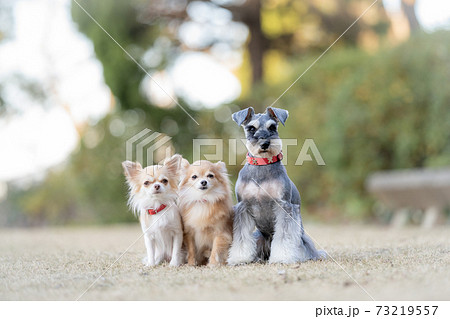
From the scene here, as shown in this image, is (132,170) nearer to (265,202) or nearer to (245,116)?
(245,116)

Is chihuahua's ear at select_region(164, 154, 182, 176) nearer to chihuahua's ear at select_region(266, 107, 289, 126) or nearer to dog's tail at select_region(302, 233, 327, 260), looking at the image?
chihuahua's ear at select_region(266, 107, 289, 126)

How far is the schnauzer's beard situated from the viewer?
12.5 ft

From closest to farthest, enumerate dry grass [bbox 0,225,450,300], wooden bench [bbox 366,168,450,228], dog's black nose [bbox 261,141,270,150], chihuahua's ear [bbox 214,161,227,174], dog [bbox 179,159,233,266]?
1. dry grass [bbox 0,225,450,300]
2. dog's black nose [bbox 261,141,270,150]
3. dog [bbox 179,159,233,266]
4. chihuahua's ear [bbox 214,161,227,174]
5. wooden bench [bbox 366,168,450,228]

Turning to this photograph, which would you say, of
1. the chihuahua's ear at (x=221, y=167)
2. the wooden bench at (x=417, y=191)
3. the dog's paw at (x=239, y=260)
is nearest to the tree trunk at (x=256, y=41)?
the wooden bench at (x=417, y=191)

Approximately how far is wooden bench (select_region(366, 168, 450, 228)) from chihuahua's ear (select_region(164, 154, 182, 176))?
5.42 m

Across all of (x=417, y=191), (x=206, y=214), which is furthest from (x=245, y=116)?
(x=417, y=191)

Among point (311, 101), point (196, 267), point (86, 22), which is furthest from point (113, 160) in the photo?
point (196, 267)

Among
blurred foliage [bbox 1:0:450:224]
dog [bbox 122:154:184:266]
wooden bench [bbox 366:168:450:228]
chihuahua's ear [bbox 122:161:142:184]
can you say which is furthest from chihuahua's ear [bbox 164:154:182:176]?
wooden bench [bbox 366:168:450:228]

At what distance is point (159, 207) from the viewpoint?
13.3ft

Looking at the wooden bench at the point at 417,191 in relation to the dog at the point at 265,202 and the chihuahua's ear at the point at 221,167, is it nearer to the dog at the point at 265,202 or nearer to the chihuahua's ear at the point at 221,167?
the dog at the point at 265,202

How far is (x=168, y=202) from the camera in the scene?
4.09 metres

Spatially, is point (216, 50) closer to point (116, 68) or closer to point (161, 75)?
point (161, 75)

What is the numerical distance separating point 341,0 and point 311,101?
416 centimetres

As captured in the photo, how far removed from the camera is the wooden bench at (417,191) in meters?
8.29
